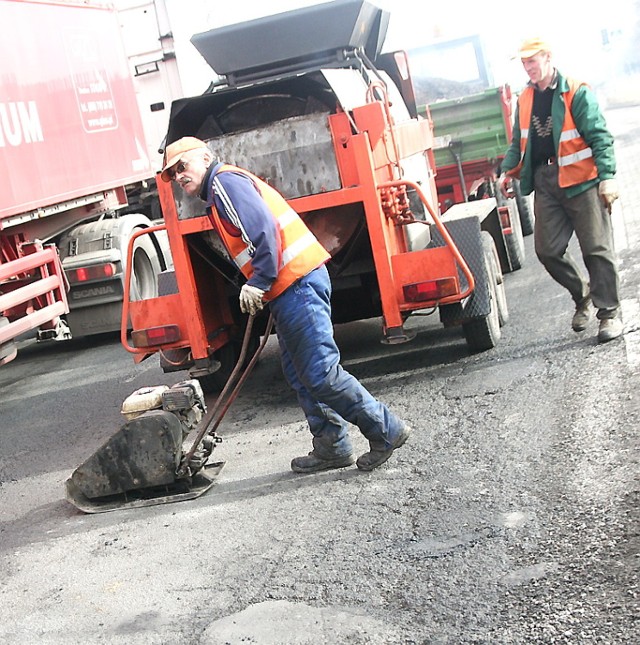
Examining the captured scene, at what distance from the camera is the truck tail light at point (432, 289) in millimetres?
6262

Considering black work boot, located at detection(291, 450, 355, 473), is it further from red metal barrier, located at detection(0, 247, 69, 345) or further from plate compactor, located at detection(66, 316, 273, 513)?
red metal barrier, located at detection(0, 247, 69, 345)

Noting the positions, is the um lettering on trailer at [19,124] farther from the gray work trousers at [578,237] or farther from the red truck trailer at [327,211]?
the gray work trousers at [578,237]

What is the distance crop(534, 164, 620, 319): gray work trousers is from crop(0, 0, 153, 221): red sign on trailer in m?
4.56

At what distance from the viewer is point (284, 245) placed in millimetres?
5000

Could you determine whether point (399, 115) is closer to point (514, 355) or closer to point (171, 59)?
point (514, 355)

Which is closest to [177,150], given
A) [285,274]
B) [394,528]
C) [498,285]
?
[285,274]

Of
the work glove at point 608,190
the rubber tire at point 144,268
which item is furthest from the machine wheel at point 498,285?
the rubber tire at point 144,268

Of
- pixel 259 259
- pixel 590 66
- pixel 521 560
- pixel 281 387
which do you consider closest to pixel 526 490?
pixel 521 560

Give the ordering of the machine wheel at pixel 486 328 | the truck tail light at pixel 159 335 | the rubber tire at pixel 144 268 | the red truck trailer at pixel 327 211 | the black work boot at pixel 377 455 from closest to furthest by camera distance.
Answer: the black work boot at pixel 377 455 < the red truck trailer at pixel 327 211 < the truck tail light at pixel 159 335 < the machine wheel at pixel 486 328 < the rubber tire at pixel 144 268

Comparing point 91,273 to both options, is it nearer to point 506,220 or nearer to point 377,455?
point 506,220

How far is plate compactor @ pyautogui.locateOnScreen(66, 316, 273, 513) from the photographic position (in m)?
5.10

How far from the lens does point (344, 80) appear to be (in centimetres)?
663

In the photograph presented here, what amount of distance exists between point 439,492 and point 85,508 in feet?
5.91

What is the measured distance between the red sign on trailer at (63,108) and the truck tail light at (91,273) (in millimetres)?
713
